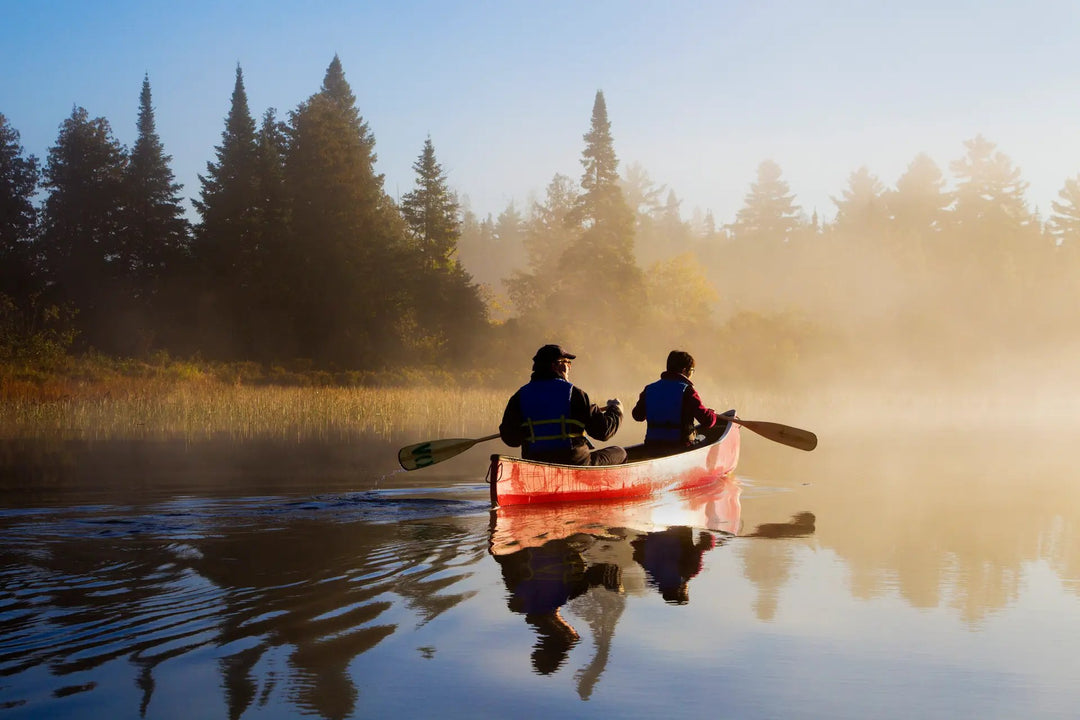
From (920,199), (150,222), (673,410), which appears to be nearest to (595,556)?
(673,410)

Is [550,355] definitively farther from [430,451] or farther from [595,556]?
[430,451]

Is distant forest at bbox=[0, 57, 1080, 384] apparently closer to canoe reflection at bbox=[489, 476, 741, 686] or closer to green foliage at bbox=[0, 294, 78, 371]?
green foliage at bbox=[0, 294, 78, 371]

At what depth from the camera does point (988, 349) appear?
63.9 m

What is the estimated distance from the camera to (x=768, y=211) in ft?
287

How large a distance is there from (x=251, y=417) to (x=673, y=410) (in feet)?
47.6

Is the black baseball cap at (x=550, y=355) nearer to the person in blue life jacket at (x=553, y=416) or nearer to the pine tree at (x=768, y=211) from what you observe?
the person in blue life jacket at (x=553, y=416)

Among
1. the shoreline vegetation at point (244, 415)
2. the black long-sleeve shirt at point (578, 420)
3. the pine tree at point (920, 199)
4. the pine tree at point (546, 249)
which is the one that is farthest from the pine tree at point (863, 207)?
the black long-sleeve shirt at point (578, 420)

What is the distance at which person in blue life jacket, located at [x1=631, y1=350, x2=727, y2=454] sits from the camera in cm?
1223

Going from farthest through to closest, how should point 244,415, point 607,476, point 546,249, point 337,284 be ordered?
point 546,249
point 337,284
point 244,415
point 607,476

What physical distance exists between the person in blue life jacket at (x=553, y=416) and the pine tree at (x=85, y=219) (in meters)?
41.8

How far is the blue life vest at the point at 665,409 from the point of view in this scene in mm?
12383

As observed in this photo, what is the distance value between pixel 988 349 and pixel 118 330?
162ft

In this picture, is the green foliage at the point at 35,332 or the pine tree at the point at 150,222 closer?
the green foliage at the point at 35,332

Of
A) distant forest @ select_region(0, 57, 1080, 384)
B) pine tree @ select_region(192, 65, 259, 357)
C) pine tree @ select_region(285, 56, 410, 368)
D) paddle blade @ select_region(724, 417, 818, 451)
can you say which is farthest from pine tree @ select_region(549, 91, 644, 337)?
paddle blade @ select_region(724, 417, 818, 451)
